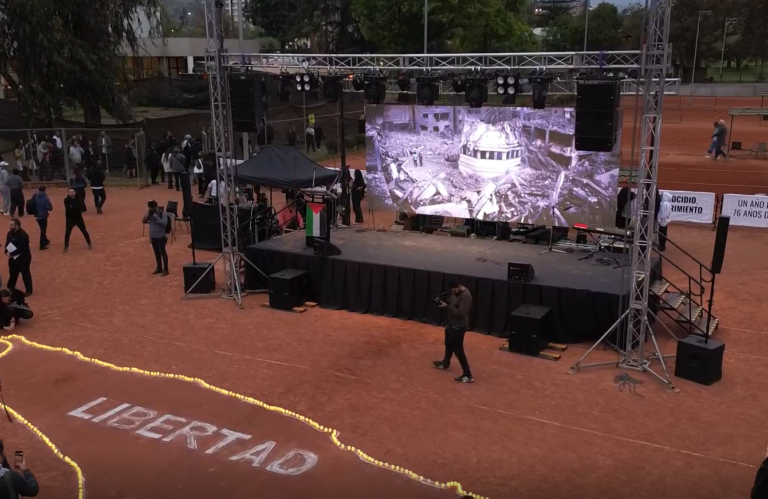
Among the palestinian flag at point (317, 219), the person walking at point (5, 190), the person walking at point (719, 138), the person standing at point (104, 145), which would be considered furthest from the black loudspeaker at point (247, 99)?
the person walking at point (719, 138)

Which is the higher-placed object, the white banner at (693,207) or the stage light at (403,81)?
the stage light at (403,81)

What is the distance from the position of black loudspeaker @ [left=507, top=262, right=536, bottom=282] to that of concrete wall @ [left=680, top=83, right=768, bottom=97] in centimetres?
5368

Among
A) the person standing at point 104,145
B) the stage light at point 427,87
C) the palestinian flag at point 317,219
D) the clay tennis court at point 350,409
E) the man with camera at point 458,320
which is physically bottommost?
the clay tennis court at point 350,409

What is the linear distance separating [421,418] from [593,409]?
247 centimetres

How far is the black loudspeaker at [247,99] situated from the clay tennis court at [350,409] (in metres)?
3.82

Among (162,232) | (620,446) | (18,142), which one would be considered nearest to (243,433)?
(620,446)

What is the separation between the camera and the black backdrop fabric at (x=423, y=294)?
480 inches

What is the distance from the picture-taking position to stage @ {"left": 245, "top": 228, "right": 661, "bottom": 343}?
12.3 meters

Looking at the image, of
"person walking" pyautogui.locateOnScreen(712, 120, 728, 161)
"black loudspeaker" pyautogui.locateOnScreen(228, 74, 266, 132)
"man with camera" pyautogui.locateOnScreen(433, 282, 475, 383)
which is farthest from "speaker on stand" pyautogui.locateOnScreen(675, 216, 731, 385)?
"person walking" pyautogui.locateOnScreen(712, 120, 728, 161)

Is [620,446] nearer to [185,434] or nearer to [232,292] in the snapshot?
[185,434]

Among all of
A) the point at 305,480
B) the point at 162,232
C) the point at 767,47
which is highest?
the point at 767,47

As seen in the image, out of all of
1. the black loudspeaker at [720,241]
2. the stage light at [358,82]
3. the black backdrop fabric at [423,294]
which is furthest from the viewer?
the stage light at [358,82]

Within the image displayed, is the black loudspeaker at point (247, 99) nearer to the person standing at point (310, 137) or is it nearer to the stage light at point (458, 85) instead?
the stage light at point (458, 85)

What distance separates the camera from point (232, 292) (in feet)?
48.6
